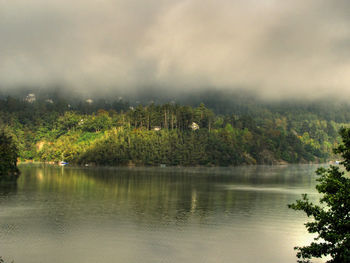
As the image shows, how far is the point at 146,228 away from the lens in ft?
148

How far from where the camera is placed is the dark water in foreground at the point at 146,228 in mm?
35250

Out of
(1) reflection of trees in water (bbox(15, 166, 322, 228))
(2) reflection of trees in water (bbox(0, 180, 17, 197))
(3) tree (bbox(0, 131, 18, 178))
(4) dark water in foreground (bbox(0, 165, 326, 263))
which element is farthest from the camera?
(3) tree (bbox(0, 131, 18, 178))

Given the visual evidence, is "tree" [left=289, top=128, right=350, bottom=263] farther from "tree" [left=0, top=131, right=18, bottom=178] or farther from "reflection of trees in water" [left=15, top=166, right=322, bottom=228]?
"tree" [left=0, top=131, right=18, bottom=178]

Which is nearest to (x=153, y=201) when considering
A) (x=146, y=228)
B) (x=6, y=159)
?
(x=146, y=228)

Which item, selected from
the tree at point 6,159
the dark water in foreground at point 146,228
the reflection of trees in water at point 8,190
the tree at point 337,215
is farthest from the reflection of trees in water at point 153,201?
the tree at point 337,215

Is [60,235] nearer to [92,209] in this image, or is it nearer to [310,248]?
[92,209]

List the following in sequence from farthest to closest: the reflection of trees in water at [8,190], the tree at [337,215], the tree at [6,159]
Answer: the tree at [6,159] < the reflection of trees in water at [8,190] < the tree at [337,215]

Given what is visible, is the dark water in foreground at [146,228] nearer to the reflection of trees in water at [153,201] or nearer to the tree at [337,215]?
the reflection of trees in water at [153,201]

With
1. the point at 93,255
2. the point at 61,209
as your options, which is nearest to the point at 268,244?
the point at 93,255

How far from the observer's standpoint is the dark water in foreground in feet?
116

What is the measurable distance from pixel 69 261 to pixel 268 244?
64.8 ft

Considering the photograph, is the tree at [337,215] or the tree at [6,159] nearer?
the tree at [337,215]

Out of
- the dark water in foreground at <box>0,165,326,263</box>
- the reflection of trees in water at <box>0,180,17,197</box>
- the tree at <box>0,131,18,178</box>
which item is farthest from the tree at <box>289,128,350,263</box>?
the tree at <box>0,131,18,178</box>

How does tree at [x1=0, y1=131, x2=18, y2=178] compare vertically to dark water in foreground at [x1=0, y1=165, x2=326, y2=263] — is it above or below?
above
